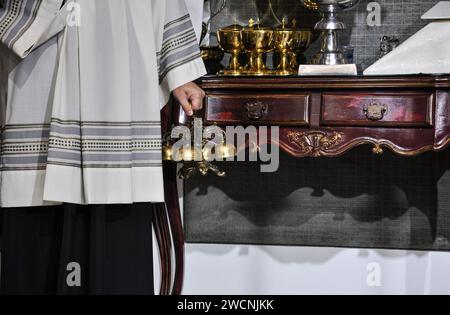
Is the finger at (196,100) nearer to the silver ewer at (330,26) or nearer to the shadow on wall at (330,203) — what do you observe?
the silver ewer at (330,26)

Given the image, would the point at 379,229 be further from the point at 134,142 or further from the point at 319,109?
the point at 134,142

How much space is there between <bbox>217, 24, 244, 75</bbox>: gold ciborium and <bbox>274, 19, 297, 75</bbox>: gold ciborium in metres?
0.11

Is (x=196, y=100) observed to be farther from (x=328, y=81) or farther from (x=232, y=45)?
(x=232, y=45)

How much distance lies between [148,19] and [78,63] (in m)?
0.19

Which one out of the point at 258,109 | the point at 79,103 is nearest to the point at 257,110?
the point at 258,109

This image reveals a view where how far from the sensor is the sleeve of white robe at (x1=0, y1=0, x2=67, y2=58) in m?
1.64

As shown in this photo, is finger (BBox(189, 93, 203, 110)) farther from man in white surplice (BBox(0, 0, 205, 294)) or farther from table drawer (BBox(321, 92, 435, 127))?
table drawer (BBox(321, 92, 435, 127))

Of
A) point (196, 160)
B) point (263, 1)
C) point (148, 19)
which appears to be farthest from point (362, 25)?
point (148, 19)

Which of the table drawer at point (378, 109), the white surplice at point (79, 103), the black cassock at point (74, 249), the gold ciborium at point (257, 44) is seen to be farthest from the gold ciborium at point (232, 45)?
the black cassock at point (74, 249)

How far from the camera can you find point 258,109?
6.48 ft

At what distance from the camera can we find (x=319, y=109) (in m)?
1.95

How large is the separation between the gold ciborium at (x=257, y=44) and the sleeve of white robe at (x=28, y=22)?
0.67 m

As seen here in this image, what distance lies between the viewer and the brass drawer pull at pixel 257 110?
1.98 metres

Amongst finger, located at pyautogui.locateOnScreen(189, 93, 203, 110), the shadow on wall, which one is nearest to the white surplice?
finger, located at pyautogui.locateOnScreen(189, 93, 203, 110)
